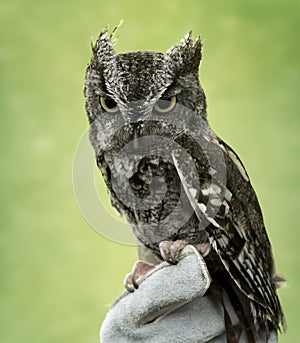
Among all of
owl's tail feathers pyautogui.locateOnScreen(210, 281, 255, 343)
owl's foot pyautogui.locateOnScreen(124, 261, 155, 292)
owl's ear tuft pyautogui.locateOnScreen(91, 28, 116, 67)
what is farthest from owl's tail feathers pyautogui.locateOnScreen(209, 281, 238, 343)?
owl's ear tuft pyautogui.locateOnScreen(91, 28, 116, 67)

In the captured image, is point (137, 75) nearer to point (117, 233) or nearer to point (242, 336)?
point (117, 233)

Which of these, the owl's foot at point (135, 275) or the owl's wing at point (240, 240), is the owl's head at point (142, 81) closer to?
the owl's wing at point (240, 240)

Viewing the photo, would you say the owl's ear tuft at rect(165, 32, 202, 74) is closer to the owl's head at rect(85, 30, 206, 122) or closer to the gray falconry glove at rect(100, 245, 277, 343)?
the owl's head at rect(85, 30, 206, 122)

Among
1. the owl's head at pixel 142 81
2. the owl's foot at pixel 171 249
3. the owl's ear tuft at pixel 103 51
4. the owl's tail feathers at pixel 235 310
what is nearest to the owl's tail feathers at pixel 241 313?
the owl's tail feathers at pixel 235 310

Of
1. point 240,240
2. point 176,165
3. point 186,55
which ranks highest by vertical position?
point 186,55

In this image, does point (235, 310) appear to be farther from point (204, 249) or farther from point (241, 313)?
point (204, 249)

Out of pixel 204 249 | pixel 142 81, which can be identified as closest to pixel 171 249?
pixel 204 249

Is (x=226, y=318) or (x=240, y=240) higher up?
(x=240, y=240)
